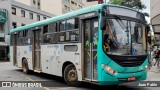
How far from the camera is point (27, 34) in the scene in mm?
15461

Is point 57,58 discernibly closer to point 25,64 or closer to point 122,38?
point 122,38

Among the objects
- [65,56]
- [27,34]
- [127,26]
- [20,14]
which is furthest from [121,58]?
[20,14]

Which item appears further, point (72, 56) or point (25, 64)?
point (25, 64)

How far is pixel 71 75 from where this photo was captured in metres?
10.7

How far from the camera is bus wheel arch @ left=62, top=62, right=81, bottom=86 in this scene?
10.5 metres

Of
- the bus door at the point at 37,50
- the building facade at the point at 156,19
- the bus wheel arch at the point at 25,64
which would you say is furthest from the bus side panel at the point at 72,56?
the building facade at the point at 156,19

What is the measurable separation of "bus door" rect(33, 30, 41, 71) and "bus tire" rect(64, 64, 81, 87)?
10.8ft

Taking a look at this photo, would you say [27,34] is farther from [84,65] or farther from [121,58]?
[121,58]

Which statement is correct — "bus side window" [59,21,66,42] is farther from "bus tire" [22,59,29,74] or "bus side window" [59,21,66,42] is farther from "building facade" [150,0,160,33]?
"building facade" [150,0,160,33]

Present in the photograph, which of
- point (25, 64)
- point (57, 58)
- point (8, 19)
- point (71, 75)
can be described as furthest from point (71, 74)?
point (8, 19)

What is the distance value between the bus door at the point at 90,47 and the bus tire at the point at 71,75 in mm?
719

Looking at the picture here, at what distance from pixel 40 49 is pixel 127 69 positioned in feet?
19.1

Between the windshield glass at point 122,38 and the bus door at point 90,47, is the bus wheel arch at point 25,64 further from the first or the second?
the windshield glass at point 122,38

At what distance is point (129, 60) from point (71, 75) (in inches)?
103
